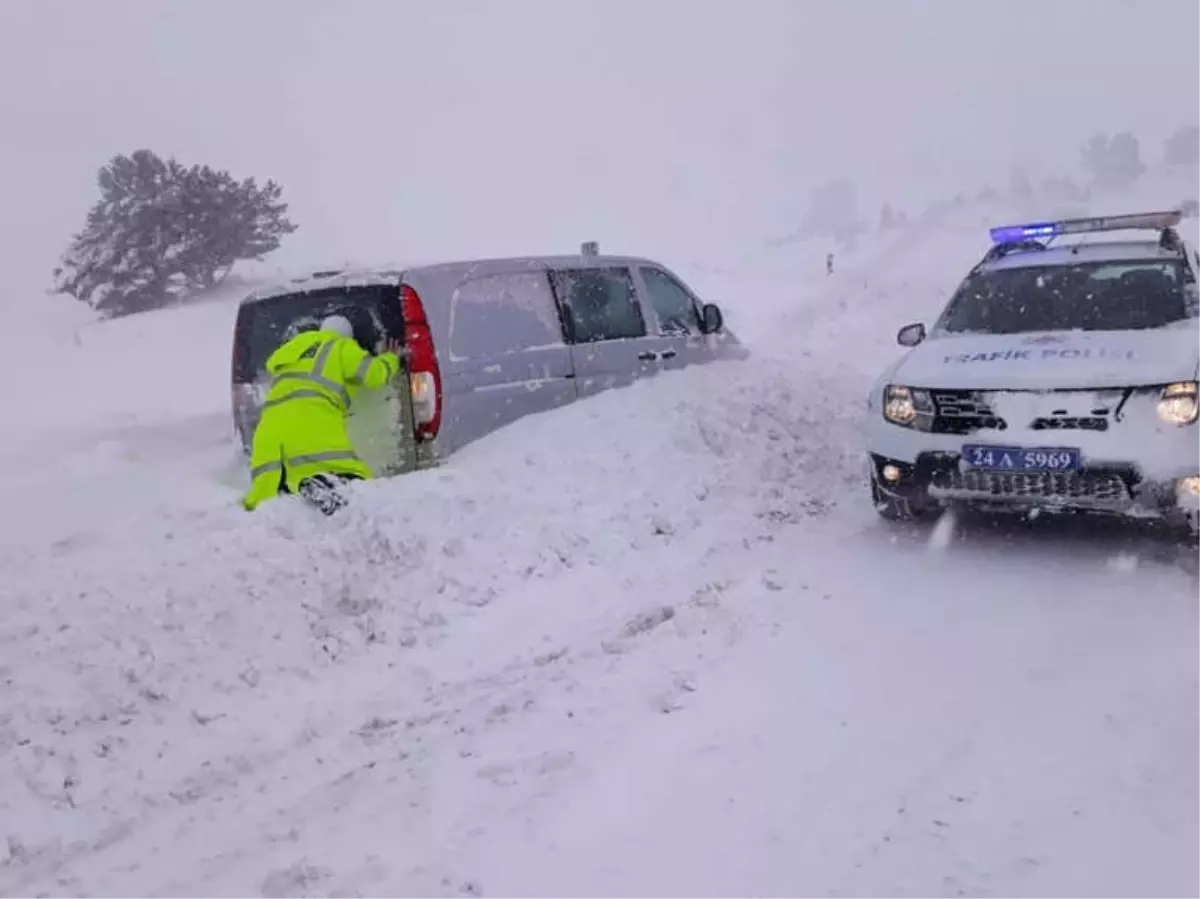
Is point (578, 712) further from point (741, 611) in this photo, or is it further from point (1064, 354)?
point (1064, 354)

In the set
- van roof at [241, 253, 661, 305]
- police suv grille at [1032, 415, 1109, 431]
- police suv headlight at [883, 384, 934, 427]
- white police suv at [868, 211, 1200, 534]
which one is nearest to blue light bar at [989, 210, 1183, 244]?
white police suv at [868, 211, 1200, 534]

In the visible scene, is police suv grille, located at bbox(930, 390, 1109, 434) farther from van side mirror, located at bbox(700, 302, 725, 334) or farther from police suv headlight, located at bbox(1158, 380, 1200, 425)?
van side mirror, located at bbox(700, 302, 725, 334)

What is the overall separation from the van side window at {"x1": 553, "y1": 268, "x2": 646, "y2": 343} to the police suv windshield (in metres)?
2.41

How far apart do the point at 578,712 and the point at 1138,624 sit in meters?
2.69

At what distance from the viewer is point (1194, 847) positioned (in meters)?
2.92

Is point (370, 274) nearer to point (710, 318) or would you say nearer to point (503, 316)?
point (503, 316)

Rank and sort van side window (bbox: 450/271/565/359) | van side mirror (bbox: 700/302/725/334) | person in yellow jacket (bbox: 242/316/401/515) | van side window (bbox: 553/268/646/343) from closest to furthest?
person in yellow jacket (bbox: 242/316/401/515)
van side window (bbox: 450/271/565/359)
van side window (bbox: 553/268/646/343)
van side mirror (bbox: 700/302/725/334)

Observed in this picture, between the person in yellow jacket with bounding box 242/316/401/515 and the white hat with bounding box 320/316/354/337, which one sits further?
the white hat with bounding box 320/316/354/337

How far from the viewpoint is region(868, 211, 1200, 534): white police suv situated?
5.19 m

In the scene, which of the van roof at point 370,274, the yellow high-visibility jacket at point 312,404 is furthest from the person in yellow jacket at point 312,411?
the van roof at point 370,274

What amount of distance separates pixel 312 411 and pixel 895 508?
3584mm

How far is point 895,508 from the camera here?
6.20m

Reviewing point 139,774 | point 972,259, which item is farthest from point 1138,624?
point 972,259

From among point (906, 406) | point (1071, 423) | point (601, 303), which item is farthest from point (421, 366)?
point (1071, 423)
